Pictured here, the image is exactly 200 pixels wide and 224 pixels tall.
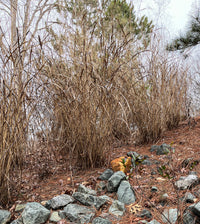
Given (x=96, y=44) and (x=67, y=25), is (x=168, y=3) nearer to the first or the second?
(x=96, y=44)

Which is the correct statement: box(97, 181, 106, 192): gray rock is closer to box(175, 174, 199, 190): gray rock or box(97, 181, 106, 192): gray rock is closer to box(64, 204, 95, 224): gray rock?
box(64, 204, 95, 224): gray rock

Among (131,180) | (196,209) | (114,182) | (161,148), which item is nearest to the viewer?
(196,209)

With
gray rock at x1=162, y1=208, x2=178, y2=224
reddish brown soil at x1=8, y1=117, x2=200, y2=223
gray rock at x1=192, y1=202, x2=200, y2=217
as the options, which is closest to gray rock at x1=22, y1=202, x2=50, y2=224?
reddish brown soil at x1=8, y1=117, x2=200, y2=223

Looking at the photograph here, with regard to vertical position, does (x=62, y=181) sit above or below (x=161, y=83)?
below

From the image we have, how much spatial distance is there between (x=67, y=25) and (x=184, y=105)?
224cm

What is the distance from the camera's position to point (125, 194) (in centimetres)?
151

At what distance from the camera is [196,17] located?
462 cm

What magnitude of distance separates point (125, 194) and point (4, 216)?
751 millimetres

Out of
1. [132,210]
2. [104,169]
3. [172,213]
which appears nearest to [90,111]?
[104,169]

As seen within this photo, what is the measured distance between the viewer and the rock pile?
49.4 inches

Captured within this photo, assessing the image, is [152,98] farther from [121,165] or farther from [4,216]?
[4,216]

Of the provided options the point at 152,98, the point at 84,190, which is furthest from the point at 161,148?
the point at 84,190

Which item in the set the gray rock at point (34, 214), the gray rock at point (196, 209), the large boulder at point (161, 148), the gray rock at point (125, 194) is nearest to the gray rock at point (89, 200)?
the gray rock at point (125, 194)

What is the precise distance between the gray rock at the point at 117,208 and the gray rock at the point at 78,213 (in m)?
0.12
